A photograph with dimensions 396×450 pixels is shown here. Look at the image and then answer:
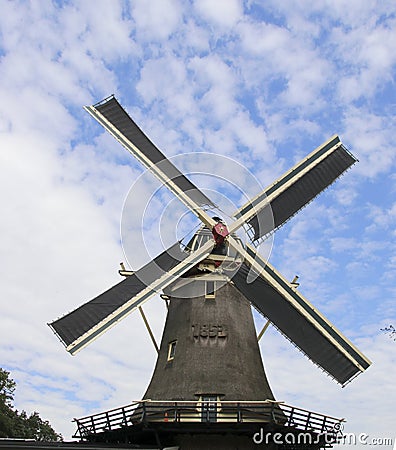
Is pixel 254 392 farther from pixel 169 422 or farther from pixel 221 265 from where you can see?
pixel 221 265

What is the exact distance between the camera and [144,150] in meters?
17.0

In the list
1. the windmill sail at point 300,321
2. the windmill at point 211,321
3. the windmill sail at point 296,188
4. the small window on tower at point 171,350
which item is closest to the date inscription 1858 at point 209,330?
the windmill at point 211,321

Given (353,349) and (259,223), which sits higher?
(259,223)

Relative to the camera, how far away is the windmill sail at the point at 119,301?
1348cm

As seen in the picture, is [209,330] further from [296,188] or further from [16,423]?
[16,423]

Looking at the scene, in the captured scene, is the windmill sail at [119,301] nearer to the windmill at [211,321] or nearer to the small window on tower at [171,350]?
the windmill at [211,321]

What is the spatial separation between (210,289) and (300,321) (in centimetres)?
309

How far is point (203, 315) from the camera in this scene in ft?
51.3

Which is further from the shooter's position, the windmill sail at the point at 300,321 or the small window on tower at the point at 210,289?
the small window on tower at the point at 210,289

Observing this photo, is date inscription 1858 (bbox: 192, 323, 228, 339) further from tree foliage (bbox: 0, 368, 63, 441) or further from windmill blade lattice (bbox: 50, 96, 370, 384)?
tree foliage (bbox: 0, 368, 63, 441)

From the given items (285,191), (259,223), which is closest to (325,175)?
(285,191)

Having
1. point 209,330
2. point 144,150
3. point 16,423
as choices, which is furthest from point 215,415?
point 16,423

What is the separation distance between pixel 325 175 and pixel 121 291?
360 inches

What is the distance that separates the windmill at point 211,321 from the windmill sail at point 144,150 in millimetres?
40
